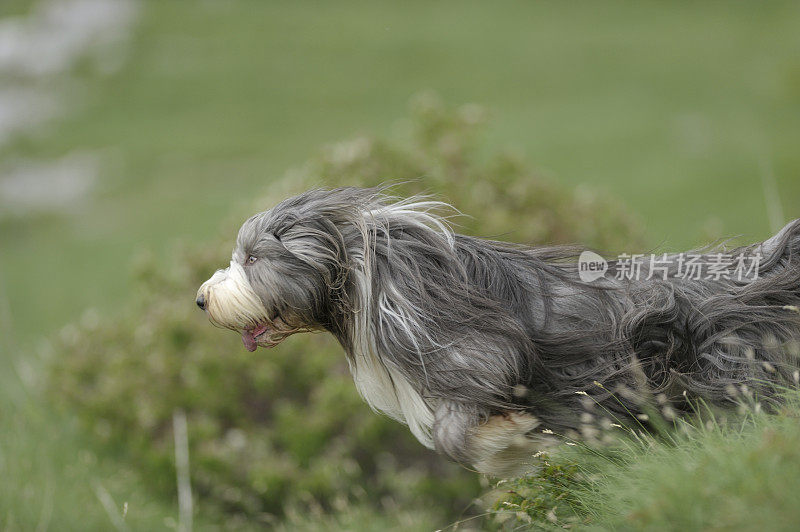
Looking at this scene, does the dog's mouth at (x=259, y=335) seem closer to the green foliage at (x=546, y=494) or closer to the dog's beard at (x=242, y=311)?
the dog's beard at (x=242, y=311)

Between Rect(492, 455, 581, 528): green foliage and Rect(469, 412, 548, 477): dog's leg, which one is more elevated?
Rect(469, 412, 548, 477): dog's leg

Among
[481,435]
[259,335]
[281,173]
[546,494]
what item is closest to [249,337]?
[259,335]

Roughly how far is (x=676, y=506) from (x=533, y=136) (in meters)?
18.0

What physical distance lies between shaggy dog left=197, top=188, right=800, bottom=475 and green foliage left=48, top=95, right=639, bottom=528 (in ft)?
9.17

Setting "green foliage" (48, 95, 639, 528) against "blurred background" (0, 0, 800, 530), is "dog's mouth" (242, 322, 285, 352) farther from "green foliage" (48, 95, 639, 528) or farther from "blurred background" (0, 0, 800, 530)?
"green foliage" (48, 95, 639, 528)

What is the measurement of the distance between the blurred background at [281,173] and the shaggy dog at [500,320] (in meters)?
1.50

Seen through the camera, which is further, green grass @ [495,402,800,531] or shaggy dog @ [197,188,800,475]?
shaggy dog @ [197,188,800,475]

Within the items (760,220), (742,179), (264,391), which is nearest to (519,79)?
(742,179)

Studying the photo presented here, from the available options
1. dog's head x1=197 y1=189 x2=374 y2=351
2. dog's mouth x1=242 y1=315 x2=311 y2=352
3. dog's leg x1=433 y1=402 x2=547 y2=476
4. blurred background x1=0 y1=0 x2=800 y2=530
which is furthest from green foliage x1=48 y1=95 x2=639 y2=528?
dog's leg x1=433 y1=402 x2=547 y2=476

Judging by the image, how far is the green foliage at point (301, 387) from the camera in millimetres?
7246

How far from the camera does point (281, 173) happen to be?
1991cm

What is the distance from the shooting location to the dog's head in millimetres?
4098

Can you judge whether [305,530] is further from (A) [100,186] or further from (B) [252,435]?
(A) [100,186]

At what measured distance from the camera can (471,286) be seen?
4105 millimetres
